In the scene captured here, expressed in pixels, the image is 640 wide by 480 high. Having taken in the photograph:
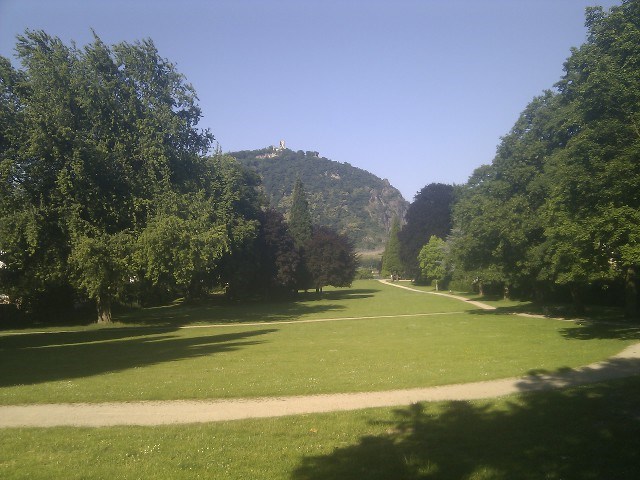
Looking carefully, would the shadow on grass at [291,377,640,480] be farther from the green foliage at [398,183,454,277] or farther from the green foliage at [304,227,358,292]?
the green foliage at [398,183,454,277]

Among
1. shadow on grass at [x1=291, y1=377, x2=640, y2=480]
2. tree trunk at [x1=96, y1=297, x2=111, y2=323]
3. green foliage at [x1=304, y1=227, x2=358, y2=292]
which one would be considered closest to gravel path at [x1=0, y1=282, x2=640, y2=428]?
shadow on grass at [x1=291, y1=377, x2=640, y2=480]

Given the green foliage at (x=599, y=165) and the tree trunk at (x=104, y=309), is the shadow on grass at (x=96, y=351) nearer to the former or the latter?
the tree trunk at (x=104, y=309)

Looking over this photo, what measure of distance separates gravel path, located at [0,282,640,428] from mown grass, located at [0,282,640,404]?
55 centimetres

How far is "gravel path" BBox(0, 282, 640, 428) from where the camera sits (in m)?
8.97

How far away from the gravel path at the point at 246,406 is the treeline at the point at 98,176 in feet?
61.0

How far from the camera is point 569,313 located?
30.1 m

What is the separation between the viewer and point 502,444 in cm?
674

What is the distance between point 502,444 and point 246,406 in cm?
519

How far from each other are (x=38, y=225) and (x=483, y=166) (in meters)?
35.6

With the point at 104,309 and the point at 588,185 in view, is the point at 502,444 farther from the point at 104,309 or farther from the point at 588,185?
the point at 104,309

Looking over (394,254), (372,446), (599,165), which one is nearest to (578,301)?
(599,165)

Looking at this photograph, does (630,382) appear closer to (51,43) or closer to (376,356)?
(376,356)

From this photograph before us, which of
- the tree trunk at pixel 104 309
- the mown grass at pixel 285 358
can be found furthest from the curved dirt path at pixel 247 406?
the tree trunk at pixel 104 309

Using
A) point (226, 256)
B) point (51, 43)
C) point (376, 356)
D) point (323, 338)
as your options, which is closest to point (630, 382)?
point (376, 356)
